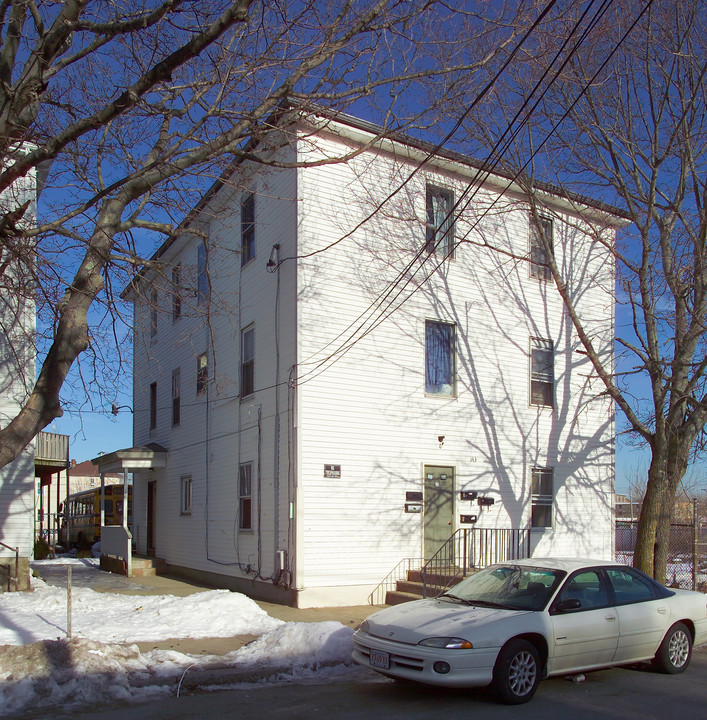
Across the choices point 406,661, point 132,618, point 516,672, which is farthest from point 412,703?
point 132,618

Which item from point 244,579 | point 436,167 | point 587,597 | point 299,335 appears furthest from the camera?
point 436,167

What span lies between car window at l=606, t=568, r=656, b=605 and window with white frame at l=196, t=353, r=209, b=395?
12034 millimetres

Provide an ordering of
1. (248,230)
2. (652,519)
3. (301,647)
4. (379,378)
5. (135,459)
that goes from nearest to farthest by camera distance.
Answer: (301,647), (652,519), (379,378), (248,230), (135,459)

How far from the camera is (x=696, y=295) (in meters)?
13.3

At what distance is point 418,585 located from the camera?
1395cm

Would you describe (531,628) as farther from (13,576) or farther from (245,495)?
(13,576)

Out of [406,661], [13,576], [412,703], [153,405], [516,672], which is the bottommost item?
[13,576]

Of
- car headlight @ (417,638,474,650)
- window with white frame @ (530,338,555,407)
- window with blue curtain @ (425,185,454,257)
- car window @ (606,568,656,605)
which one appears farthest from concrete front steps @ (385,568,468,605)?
window with blue curtain @ (425,185,454,257)

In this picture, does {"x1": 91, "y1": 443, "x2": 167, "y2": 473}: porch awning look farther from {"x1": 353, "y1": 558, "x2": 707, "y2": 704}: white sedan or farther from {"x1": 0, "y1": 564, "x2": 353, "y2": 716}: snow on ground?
{"x1": 353, "y1": 558, "x2": 707, "y2": 704}: white sedan

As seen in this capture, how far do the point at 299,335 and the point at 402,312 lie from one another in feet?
8.44

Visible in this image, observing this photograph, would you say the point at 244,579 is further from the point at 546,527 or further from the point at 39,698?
the point at 39,698

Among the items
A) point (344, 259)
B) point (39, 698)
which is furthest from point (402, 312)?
point (39, 698)

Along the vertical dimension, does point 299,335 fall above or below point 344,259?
below

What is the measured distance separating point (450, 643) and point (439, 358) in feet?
31.7
